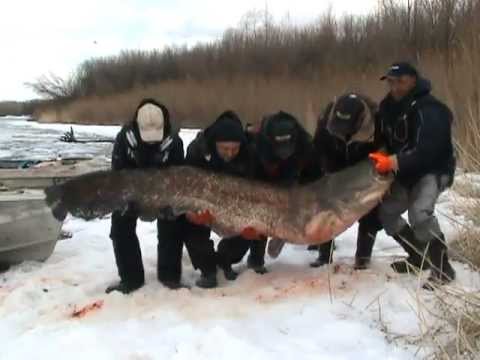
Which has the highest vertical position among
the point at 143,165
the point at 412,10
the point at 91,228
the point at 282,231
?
the point at 412,10

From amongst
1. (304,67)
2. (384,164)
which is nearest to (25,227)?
(384,164)

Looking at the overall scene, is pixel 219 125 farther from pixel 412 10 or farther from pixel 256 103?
pixel 256 103

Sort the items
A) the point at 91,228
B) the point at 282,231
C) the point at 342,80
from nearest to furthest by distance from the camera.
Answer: the point at 282,231, the point at 91,228, the point at 342,80

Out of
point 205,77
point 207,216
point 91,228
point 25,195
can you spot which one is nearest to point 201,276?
point 207,216

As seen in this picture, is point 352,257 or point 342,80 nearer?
point 352,257

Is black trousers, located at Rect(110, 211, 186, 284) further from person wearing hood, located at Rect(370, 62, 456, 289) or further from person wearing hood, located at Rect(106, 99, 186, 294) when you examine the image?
person wearing hood, located at Rect(370, 62, 456, 289)

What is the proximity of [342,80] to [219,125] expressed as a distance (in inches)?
388

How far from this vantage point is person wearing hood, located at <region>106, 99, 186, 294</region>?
4324 mm

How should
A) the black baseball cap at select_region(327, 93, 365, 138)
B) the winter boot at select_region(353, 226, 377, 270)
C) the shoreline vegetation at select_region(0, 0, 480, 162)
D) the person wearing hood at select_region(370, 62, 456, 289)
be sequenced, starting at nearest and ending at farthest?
the person wearing hood at select_region(370, 62, 456, 289) → the black baseball cap at select_region(327, 93, 365, 138) → the winter boot at select_region(353, 226, 377, 270) → the shoreline vegetation at select_region(0, 0, 480, 162)

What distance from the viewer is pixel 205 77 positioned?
23.9 m

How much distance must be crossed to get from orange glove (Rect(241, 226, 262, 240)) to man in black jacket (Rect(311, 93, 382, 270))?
54 cm

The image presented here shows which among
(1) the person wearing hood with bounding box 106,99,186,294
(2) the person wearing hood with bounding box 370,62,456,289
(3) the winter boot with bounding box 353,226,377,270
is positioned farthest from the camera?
(3) the winter boot with bounding box 353,226,377,270

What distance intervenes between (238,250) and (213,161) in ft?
2.28

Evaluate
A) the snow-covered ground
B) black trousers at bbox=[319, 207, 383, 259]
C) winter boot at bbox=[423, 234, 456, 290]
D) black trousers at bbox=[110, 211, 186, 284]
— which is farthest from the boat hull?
winter boot at bbox=[423, 234, 456, 290]
